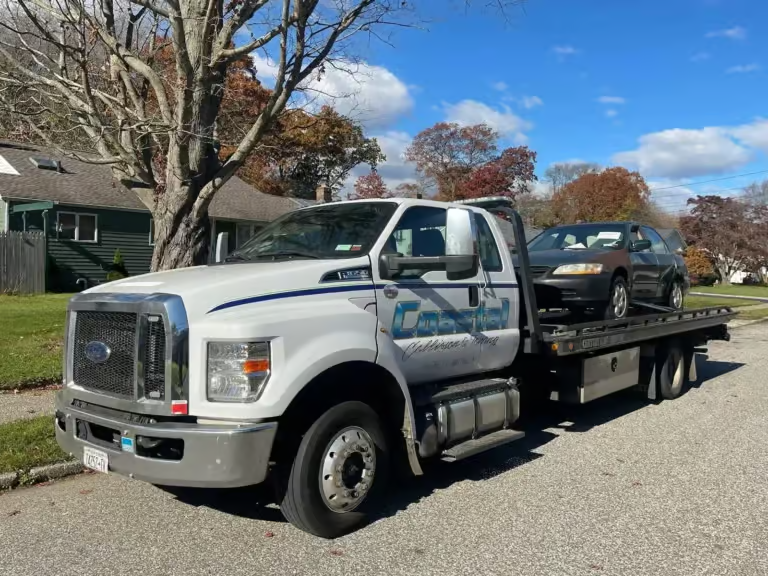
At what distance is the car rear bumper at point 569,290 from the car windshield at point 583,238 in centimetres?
82

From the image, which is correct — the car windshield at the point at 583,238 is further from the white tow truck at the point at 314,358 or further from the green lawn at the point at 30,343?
the green lawn at the point at 30,343

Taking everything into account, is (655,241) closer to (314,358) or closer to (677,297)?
(677,297)

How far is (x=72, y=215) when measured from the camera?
22531mm

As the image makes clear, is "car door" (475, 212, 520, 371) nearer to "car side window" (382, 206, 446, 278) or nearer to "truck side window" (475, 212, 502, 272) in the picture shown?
"truck side window" (475, 212, 502, 272)

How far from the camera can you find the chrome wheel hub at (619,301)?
8052 mm

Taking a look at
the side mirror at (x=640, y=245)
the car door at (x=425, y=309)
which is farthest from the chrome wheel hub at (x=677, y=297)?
the car door at (x=425, y=309)

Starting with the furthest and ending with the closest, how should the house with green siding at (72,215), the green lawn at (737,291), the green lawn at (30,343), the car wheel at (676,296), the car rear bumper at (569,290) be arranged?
the green lawn at (737,291)
the house with green siding at (72,215)
the car wheel at (676,296)
the green lawn at (30,343)
the car rear bumper at (569,290)

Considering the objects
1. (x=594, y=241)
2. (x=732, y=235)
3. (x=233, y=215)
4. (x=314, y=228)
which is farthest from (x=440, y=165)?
(x=314, y=228)

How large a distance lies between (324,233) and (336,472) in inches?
72.2

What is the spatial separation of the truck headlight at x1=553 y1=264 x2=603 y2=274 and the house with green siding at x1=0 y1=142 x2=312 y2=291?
15139mm

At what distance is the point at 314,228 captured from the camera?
5332 millimetres

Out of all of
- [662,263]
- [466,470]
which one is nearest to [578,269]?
[662,263]

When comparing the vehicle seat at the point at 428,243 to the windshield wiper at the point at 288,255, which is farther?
the vehicle seat at the point at 428,243

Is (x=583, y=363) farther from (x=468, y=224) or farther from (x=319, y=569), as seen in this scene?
(x=319, y=569)
